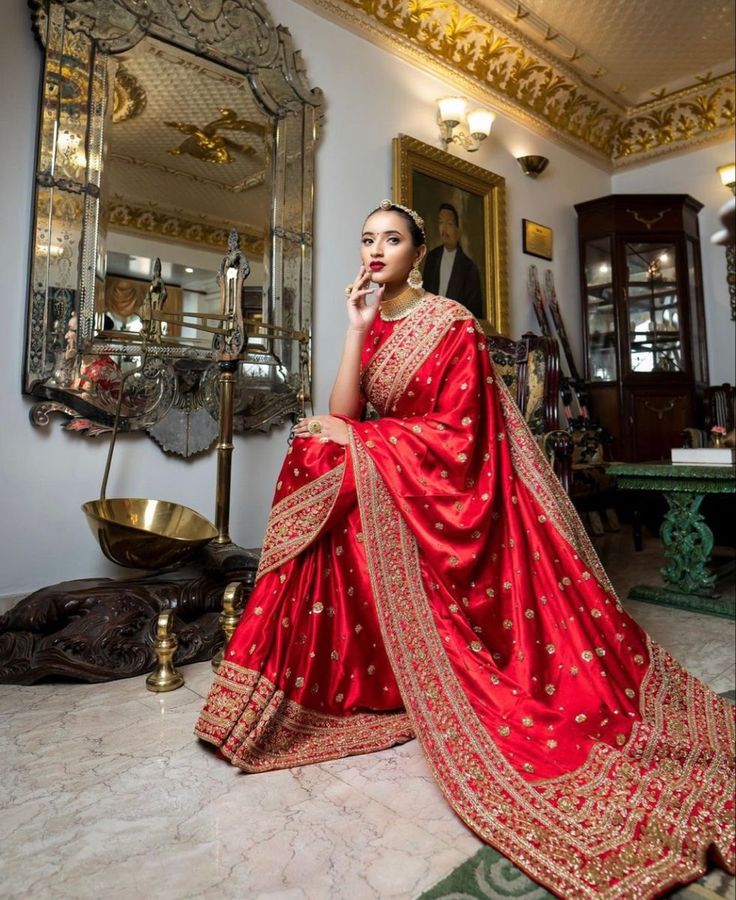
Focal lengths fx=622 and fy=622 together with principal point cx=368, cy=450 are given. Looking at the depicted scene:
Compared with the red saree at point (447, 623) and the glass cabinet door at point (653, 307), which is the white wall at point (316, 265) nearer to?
the glass cabinet door at point (653, 307)

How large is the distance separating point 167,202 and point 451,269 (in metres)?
2.28

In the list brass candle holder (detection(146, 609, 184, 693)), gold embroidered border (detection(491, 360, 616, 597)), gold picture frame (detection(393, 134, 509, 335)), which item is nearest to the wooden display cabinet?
gold picture frame (detection(393, 134, 509, 335))

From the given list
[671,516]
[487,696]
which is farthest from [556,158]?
[487,696]

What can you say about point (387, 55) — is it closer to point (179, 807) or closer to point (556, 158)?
point (556, 158)

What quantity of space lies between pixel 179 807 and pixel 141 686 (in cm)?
91

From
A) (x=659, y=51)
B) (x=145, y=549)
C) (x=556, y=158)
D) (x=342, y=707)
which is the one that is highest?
(x=659, y=51)

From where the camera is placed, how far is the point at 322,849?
4.05ft

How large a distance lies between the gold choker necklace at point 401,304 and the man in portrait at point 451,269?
250cm

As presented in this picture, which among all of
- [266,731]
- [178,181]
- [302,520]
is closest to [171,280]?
[178,181]

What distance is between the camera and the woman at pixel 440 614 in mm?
1505

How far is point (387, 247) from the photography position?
2.00m

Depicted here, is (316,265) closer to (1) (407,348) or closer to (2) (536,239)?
(1) (407,348)

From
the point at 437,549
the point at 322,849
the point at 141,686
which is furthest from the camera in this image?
the point at 141,686

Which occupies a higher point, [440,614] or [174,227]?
[174,227]
